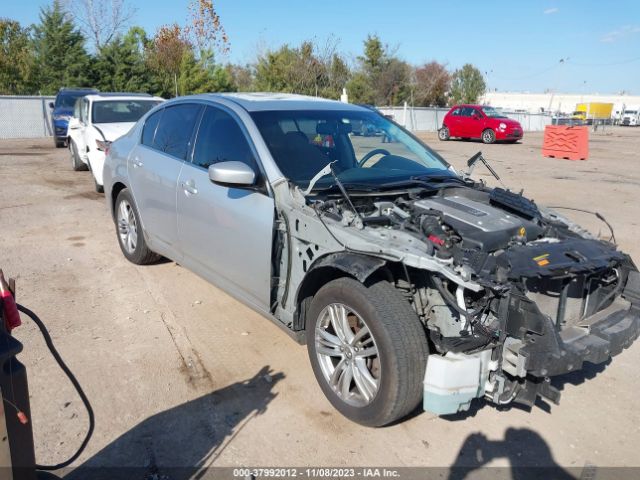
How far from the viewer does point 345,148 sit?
439cm

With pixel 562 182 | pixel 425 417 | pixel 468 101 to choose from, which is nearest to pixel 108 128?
pixel 425 417

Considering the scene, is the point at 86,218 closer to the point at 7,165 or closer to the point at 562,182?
the point at 7,165

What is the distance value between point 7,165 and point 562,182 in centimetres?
1388

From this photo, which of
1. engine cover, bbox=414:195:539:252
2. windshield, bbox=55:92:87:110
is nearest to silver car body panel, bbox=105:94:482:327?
engine cover, bbox=414:195:539:252

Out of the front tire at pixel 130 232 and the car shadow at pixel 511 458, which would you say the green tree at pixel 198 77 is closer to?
Result: the front tire at pixel 130 232

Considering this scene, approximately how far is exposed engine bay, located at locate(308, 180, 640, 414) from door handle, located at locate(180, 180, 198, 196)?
1258mm

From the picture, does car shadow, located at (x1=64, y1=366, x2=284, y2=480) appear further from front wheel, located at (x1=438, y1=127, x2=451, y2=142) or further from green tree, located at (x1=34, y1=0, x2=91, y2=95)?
green tree, located at (x1=34, y1=0, x2=91, y2=95)

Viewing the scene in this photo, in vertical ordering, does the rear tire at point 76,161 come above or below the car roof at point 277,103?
below

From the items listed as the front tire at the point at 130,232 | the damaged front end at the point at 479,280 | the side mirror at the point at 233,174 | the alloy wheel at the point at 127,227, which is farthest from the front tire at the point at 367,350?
the alloy wheel at the point at 127,227

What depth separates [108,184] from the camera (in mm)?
6023

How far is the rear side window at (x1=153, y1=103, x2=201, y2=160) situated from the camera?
469 cm

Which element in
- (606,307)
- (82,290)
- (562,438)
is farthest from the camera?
(82,290)

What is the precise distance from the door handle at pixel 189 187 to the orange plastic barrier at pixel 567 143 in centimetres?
1693

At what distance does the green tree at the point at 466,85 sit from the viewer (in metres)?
55.5
